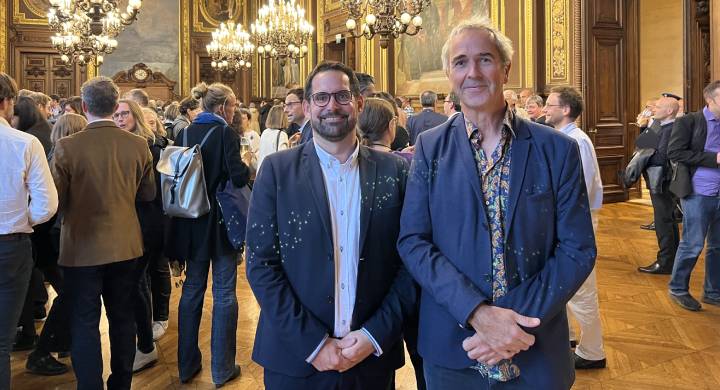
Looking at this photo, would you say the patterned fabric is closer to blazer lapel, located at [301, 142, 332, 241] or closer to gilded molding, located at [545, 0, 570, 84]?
blazer lapel, located at [301, 142, 332, 241]

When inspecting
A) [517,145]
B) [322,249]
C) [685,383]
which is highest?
[517,145]

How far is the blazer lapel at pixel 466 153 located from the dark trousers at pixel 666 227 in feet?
16.5

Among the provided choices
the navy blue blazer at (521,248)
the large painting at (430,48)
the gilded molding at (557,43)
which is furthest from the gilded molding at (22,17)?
the navy blue blazer at (521,248)

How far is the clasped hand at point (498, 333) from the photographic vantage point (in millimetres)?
1836

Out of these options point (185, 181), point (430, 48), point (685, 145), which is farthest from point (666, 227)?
point (430, 48)

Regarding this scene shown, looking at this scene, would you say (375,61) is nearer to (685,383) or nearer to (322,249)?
(685,383)

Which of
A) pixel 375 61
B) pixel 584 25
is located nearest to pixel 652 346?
pixel 584 25

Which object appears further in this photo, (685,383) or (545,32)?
→ (545,32)

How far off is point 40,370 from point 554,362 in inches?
131

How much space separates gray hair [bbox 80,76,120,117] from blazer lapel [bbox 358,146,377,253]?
1.67 m

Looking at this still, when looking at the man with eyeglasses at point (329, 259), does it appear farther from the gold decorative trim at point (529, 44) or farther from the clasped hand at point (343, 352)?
the gold decorative trim at point (529, 44)

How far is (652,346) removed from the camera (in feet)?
14.4

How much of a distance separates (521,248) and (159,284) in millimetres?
3541

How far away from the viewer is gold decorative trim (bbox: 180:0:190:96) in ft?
69.4
